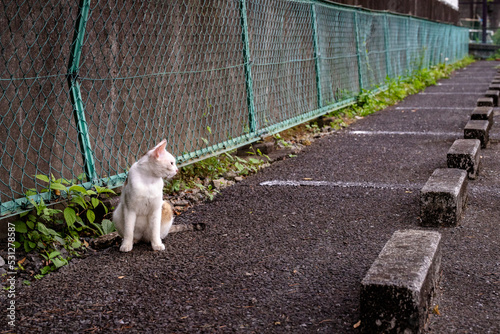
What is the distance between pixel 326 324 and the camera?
236 cm

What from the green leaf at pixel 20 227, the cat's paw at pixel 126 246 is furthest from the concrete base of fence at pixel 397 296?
the green leaf at pixel 20 227

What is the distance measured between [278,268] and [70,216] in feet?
4.43

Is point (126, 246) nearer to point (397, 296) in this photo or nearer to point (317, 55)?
point (397, 296)

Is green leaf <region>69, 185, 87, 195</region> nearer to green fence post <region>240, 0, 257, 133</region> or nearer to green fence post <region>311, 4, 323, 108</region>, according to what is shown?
green fence post <region>240, 0, 257, 133</region>

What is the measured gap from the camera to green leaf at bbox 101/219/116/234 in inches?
144

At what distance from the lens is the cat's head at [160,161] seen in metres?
3.23

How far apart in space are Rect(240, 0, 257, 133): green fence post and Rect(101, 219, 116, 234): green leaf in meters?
2.53

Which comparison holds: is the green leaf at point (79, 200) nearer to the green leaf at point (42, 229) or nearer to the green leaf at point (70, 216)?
the green leaf at point (70, 216)

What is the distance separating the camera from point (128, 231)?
331 cm

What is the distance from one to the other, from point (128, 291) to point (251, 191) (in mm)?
2086

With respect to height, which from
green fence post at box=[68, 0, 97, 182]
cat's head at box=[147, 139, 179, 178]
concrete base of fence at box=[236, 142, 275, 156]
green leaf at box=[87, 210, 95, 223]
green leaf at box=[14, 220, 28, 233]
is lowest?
concrete base of fence at box=[236, 142, 275, 156]

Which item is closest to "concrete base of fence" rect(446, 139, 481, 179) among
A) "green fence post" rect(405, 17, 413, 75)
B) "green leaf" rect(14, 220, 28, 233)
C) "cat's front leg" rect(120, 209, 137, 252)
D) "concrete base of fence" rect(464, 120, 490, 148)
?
"concrete base of fence" rect(464, 120, 490, 148)

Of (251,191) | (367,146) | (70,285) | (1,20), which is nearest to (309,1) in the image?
(367,146)

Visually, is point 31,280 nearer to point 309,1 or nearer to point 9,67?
point 9,67
